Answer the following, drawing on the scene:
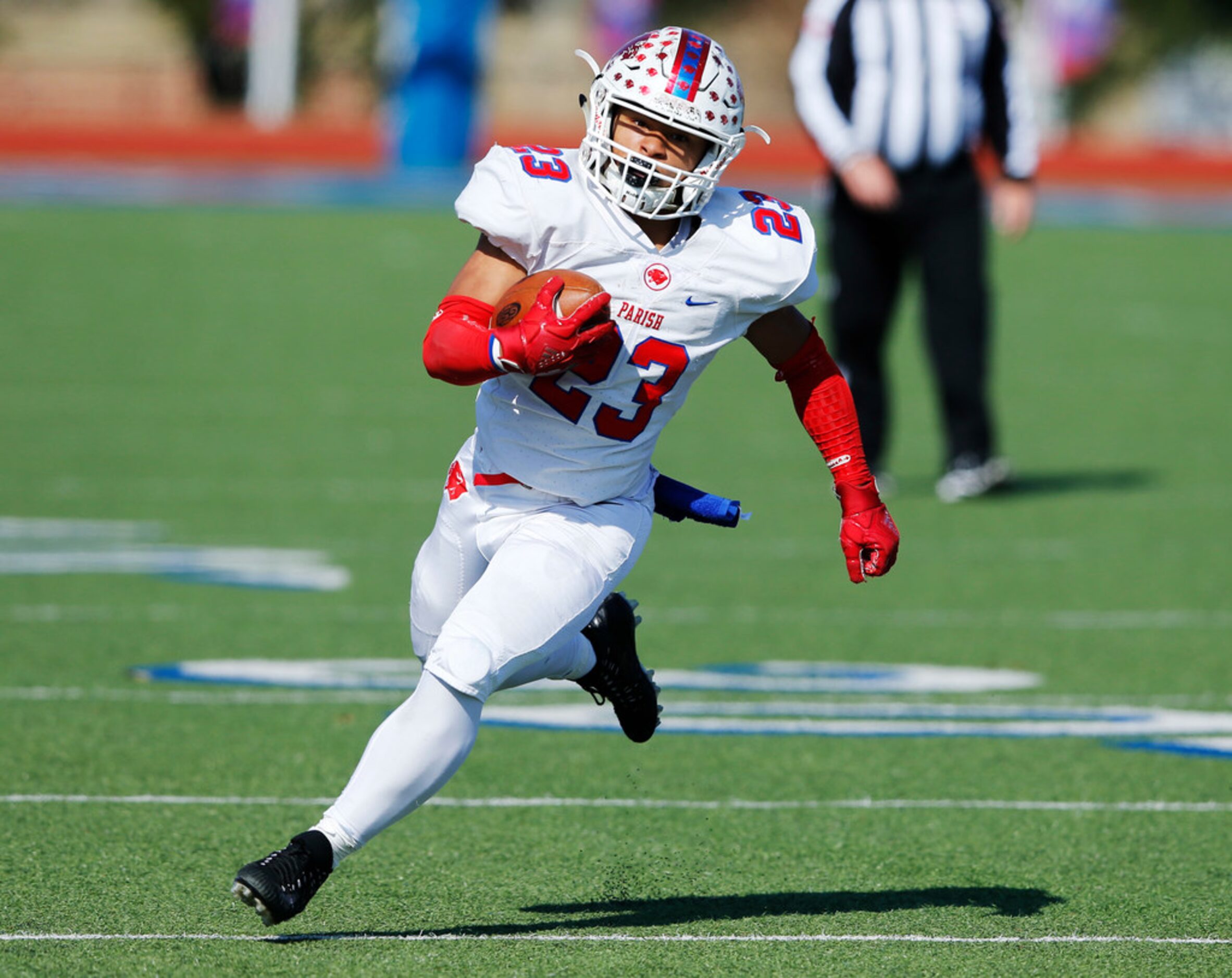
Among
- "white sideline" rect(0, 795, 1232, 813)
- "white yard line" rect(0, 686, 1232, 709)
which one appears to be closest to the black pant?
"white yard line" rect(0, 686, 1232, 709)

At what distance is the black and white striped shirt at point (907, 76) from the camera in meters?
8.05

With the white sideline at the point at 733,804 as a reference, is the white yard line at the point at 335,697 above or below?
below

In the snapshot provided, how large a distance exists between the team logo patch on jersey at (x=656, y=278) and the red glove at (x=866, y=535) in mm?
529

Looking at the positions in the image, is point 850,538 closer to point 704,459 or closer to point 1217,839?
point 1217,839

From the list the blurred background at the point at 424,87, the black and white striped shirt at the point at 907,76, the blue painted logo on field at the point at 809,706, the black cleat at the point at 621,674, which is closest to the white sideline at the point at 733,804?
the black cleat at the point at 621,674

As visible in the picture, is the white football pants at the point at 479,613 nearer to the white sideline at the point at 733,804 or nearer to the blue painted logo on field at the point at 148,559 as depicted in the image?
the white sideline at the point at 733,804

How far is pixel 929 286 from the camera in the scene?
817cm

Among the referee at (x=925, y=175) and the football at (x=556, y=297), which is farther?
the referee at (x=925, y=175)

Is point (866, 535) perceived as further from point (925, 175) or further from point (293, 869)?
point (925, 175)

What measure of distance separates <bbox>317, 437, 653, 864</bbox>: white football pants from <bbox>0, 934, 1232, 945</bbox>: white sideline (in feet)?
0.69

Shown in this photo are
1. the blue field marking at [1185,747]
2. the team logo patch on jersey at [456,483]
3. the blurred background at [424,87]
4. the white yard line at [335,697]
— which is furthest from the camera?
the blurred background at [424,87]

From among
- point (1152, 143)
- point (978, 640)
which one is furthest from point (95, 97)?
point (978, 640)

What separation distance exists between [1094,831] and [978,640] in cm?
192

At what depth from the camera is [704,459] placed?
9.24m
